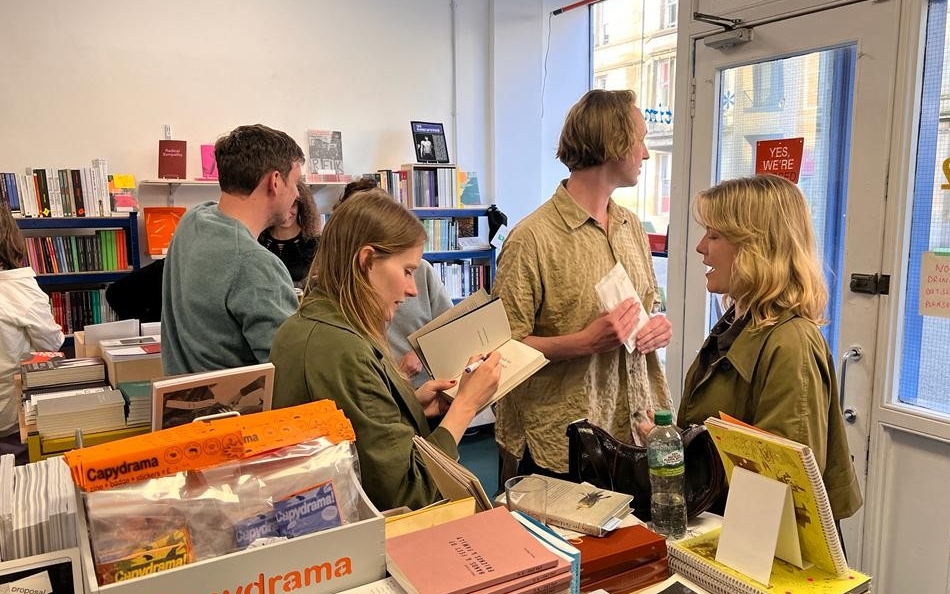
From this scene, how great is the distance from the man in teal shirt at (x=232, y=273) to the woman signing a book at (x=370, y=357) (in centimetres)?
31

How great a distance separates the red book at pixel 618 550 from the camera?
1.20 m

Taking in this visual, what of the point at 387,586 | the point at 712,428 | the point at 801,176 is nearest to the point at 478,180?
the point at 801,176

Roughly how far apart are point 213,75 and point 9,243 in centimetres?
201

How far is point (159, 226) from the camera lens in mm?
4246

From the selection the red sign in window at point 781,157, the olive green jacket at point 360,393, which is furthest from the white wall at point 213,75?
the olive green jacket at point 360,393

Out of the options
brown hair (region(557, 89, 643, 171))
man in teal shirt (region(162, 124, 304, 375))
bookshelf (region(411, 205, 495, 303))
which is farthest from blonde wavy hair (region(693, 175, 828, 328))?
bookshelf (region(411, 205, 495, 303))

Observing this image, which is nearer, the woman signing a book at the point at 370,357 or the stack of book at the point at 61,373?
the woman signing a book at the point at 370,357

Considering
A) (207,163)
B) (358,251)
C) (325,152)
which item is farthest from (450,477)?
(325,152)

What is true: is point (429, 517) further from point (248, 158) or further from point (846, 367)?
point (846, 367)

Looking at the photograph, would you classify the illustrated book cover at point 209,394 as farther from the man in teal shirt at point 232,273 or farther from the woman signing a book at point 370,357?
the man in teal shirt at point 232,273

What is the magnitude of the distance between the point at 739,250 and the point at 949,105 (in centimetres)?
125

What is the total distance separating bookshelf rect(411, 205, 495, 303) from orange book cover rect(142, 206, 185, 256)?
1.63 meters

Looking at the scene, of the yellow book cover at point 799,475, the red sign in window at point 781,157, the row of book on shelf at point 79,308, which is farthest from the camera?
the row of book on shelf at point 79,308

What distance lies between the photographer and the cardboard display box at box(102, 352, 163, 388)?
2.19 metres
